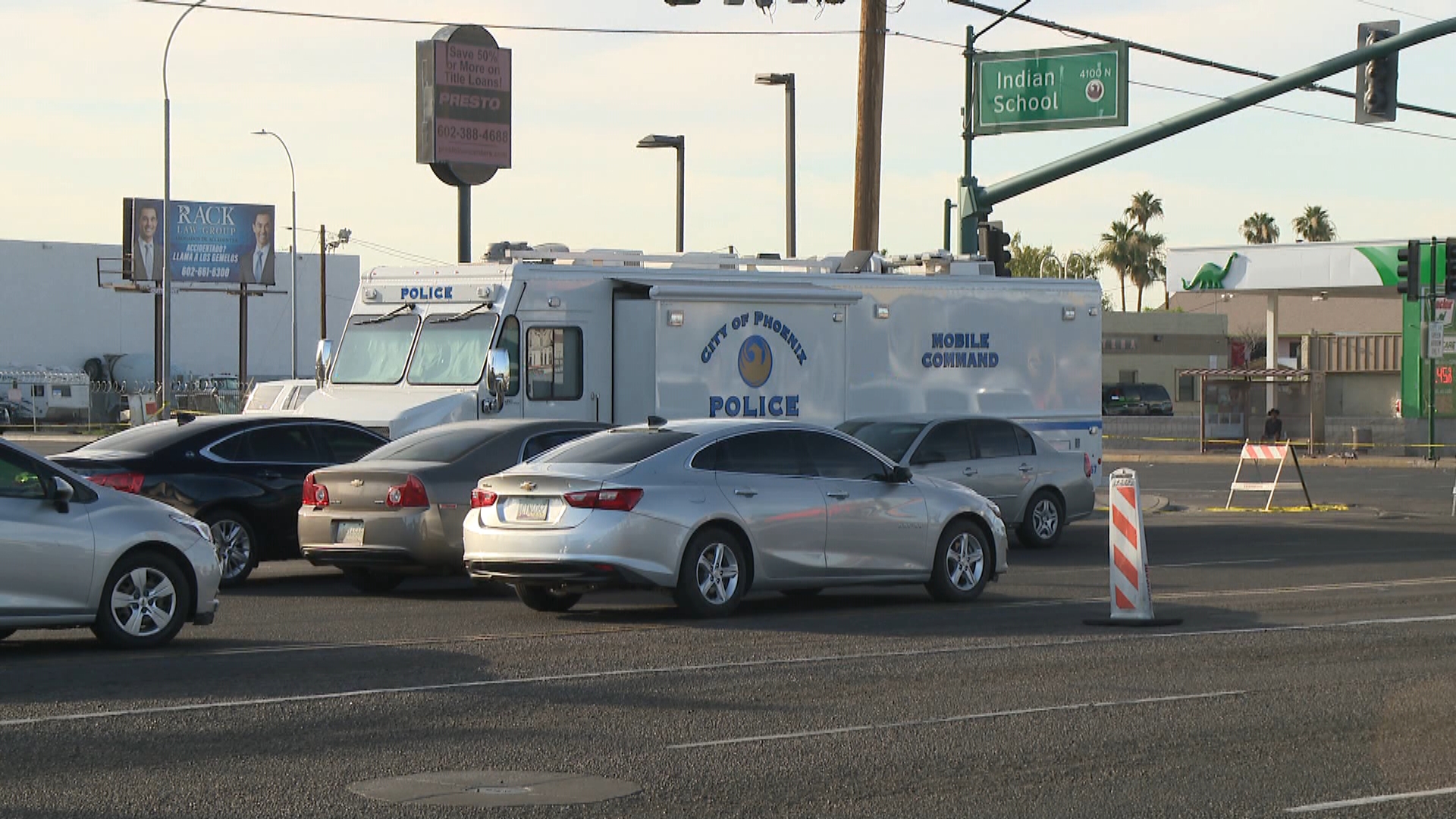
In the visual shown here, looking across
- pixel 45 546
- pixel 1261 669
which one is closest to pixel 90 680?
pixel 45 546

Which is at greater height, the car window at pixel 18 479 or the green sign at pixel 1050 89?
the green sign at pixel 1050 89

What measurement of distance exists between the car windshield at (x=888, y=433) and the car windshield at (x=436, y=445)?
570 cm

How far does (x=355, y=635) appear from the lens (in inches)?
511

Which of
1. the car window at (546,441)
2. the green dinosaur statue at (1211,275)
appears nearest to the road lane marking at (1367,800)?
the car window at (546,441)

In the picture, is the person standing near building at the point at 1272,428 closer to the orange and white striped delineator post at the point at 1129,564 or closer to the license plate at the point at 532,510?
the orange and white striped delineator post at the point at 1129,564

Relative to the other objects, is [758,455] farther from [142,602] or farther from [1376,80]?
[1376,80]

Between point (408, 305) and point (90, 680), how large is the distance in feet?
33.9

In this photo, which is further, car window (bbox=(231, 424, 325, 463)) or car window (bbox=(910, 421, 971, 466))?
car window (bbox=(910, 421, 971, 466))

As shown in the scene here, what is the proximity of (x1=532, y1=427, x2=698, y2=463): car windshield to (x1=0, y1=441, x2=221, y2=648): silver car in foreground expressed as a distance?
9.62 feet

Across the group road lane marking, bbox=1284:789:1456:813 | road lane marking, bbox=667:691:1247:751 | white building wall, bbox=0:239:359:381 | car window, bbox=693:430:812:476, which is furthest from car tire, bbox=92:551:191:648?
white building wall, bbox=0:239:359:381

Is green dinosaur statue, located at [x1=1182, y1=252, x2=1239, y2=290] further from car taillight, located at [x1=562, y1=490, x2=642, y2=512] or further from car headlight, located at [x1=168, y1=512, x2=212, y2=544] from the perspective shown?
car headlight, located at [x1=168, y1=512, x2=212, y2=544]

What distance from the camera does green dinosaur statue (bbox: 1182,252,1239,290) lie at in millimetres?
53281

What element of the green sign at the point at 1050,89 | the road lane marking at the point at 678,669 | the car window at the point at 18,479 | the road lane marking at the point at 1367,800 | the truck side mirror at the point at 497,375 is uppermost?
the green sign at the point at 1050,89

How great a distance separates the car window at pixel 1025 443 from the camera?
22.0m
